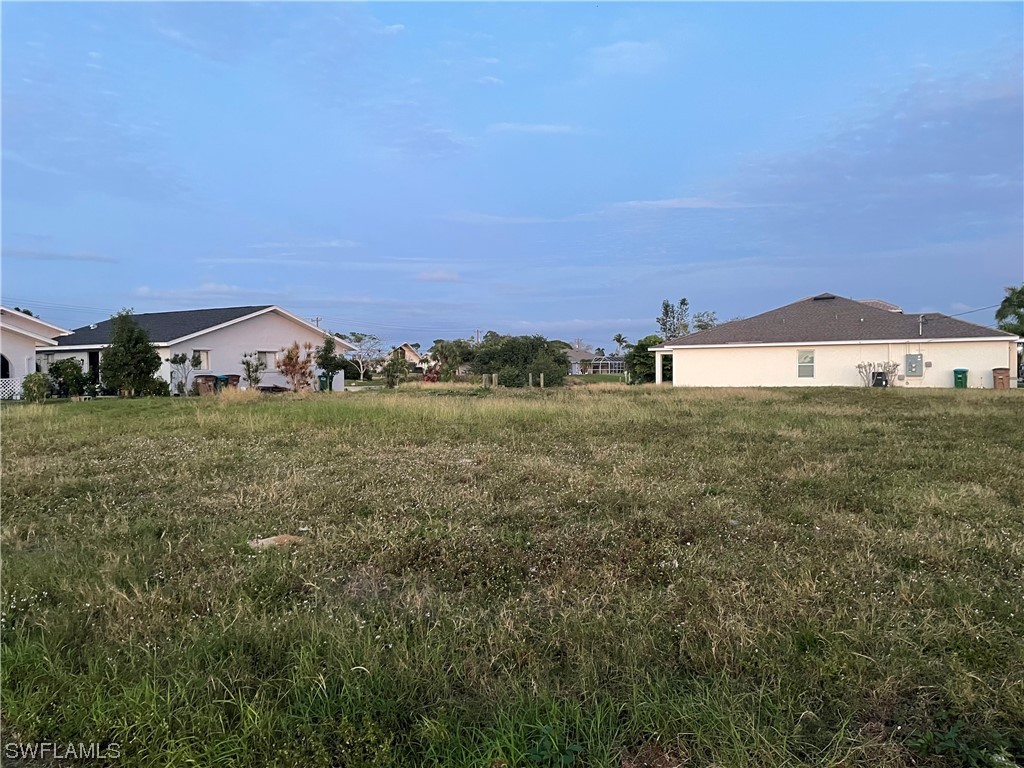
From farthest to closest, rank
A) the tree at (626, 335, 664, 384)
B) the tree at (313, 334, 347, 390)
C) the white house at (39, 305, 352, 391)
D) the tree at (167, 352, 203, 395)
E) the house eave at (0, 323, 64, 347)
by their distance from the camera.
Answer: the tree at (626, 335, 664, 384)
the tree at (313, 334, 347, 390)
the white house at (39, 305, 352, 391)
the tree at (167, 352, 203, 395)
the house eave at (0, 323, 64, 347)

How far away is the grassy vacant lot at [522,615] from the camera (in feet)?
7.50

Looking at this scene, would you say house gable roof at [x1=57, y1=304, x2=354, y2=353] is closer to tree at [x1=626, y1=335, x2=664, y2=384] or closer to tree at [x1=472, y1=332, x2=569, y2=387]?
tree at [x1=472, y1=332, x2=569, y2=387]

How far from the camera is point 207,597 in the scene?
3.46 metres

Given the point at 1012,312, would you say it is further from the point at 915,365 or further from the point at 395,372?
the point at 395,372

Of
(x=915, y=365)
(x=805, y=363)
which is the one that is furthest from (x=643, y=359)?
(x=915, y=365)

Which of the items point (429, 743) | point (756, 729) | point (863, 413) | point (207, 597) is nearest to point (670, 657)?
point (756, 729)

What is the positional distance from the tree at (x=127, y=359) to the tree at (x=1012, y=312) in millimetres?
49964

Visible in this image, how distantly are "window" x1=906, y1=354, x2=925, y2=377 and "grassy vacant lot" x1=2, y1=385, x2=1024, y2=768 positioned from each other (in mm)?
21206

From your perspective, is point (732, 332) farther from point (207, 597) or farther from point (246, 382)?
point (207, 597)

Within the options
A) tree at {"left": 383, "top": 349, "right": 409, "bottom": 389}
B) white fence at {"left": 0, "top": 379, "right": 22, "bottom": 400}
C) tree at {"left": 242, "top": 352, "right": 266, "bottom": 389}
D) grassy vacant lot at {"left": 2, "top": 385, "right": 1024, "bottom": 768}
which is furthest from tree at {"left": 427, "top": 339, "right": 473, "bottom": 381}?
grassy vacant lot at {"left": 2, "top": 385, "right": 1024, "bottom": 768}

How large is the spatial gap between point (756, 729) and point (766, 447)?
276 inches

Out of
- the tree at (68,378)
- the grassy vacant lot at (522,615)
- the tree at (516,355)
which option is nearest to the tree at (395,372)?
the tree at (516,355)

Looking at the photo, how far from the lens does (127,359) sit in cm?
2194

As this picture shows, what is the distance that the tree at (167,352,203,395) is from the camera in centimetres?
2592
